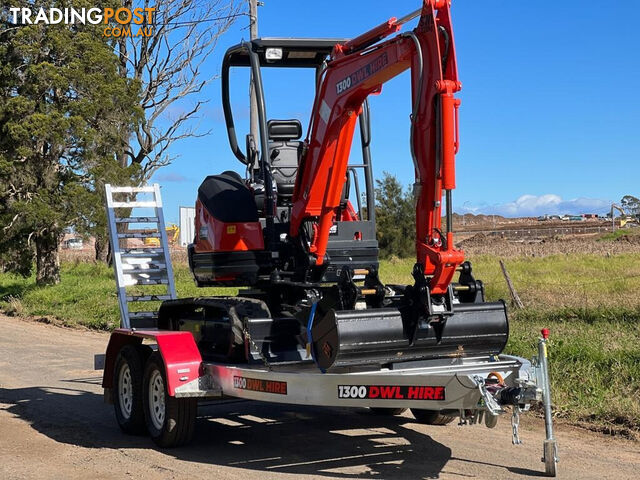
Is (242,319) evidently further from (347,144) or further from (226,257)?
(347,144)

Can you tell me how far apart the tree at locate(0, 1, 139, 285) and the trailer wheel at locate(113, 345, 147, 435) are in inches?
676

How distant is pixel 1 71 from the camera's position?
26.2 m

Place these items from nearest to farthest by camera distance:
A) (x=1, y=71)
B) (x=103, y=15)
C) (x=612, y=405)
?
(x=612, y=405)
(x=1, y=71)
(x=103, y=15)

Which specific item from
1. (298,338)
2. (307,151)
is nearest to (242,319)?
(298,338)

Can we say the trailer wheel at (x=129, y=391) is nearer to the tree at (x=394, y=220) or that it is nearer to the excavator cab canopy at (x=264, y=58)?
the excavator cab canopy at (x=264, y=58)

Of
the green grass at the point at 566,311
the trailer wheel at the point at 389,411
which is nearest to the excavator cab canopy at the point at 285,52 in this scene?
the trailer wheel at the point at 389,411

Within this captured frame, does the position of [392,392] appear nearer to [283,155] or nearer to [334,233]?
[334,233]

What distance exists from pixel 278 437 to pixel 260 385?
4.87 feet

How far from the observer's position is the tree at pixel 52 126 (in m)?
25.8

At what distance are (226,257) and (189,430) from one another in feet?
6.20

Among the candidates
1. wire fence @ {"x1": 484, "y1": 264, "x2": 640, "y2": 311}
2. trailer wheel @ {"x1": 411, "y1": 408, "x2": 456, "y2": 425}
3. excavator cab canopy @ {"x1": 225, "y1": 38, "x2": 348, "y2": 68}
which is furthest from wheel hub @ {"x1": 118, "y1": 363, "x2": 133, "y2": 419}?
wire fence @ {"x1": 484, "y1": 264, "x2": 640, "y2": 311}

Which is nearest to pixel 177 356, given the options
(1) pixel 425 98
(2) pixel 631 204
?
(1) pixel 425 98

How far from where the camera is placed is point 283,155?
31.5ft

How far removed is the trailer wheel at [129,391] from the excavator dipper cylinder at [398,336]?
2570mm
